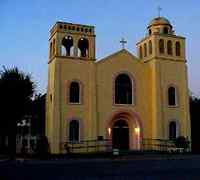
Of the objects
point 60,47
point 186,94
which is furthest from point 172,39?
point 60,47

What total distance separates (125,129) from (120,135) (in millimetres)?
837

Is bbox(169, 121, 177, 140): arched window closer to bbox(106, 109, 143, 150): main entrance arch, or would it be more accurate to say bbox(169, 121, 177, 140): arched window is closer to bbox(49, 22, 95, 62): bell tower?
bbox(106, 109, 143, 150): main entrance arch

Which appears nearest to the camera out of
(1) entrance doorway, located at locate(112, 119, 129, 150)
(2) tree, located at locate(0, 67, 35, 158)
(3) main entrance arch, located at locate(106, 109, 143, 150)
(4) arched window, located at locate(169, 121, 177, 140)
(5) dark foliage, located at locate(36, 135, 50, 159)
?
(2) tree, located at locate(0, 67, 35, 158)

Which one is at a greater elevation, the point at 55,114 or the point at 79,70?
the point at 79,70

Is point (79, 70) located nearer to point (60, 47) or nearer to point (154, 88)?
point (60, 47)

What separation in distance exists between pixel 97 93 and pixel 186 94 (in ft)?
31.1

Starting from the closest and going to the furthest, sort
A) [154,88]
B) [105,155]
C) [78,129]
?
[105,155] < [78,129] < [154,88]

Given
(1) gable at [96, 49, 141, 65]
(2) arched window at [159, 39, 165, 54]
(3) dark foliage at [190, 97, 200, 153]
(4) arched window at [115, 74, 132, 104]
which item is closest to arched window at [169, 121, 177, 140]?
(3) dark foliage at [190, 97, 200, 153]

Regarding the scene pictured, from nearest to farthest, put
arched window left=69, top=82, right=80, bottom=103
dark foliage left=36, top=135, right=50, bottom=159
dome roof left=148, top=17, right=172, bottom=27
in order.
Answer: dark foliage left=36, top=135, right=50, bottom=159, arched window left=69, top=82, right=80, bottom=103, dome roof left=148, top=17, right=172, bottom=27

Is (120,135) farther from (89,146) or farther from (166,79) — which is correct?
(166,79)

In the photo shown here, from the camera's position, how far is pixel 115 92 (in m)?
37.0

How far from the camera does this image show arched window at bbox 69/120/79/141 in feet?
114

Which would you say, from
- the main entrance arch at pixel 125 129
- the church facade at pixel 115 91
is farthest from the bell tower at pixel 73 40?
the main entrance arch at pixel 125 129

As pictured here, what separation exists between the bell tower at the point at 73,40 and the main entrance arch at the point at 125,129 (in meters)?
6.15
